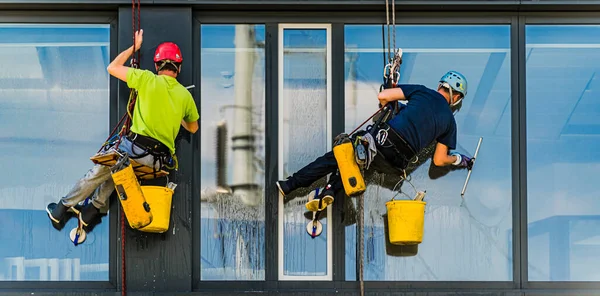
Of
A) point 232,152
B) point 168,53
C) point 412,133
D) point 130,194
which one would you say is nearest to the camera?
point 130,194

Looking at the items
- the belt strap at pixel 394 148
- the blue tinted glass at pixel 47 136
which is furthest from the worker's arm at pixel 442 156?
the blue tinted glass at pixel 47 136

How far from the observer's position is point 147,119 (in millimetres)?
8359

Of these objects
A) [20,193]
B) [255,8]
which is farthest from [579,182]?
[20,193]

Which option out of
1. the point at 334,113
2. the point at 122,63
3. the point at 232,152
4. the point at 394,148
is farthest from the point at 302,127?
the point at 122,63

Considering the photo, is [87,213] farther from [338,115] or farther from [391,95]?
[391,95]

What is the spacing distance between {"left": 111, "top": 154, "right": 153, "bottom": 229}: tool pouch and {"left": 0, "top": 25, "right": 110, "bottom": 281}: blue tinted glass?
731 mm

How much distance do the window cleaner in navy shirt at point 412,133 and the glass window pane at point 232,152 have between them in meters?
0.34

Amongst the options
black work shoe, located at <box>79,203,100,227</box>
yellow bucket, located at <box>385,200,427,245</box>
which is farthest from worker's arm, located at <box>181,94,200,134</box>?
yellow bucket, located at <box>385,200,427,245</box>

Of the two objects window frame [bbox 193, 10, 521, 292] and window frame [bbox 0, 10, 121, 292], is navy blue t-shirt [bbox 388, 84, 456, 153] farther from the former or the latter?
window frame [bbox 0, 10, 121, 292]

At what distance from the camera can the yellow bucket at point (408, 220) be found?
27.9 feet

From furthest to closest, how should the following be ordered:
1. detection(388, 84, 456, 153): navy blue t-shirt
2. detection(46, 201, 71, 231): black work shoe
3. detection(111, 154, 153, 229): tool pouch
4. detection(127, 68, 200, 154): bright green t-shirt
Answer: detection(46, 201, 71, 231): black work shoe
detection(388, 84, 456, 153): navy blue t-shirt
detection(127, 68, 200, 154): bright green t-shirt
detection(111, 154, 153, 229): tool pouch

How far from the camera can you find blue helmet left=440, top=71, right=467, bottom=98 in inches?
344

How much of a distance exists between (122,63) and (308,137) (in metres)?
1.51

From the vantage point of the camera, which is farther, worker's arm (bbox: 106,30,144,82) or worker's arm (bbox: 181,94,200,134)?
worker's arm (bbox: 181,94,200,134)
